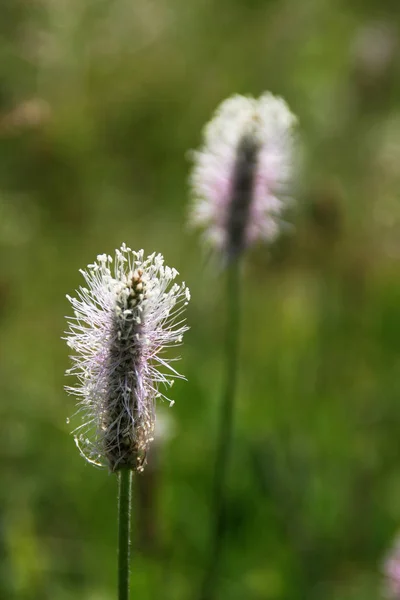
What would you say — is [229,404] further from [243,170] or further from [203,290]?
[203,290]

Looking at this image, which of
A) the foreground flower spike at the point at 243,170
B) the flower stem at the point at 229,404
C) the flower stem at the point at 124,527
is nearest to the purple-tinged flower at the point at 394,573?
the flower stem at the point at 229,404

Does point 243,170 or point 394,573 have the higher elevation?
point 243,170

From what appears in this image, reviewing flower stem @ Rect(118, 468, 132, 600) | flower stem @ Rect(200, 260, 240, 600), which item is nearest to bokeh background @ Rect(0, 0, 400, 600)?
flower stem @ Rect(200, 260, 240, 600)

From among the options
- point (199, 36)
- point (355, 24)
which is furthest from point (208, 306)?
point (355, 24)

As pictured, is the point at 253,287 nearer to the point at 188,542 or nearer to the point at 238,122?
the point at 188,542

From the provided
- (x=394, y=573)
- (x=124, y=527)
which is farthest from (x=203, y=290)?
(x=124, y=527)

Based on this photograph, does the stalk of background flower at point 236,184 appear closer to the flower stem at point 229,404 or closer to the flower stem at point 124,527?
the flower stem at point 229,404
